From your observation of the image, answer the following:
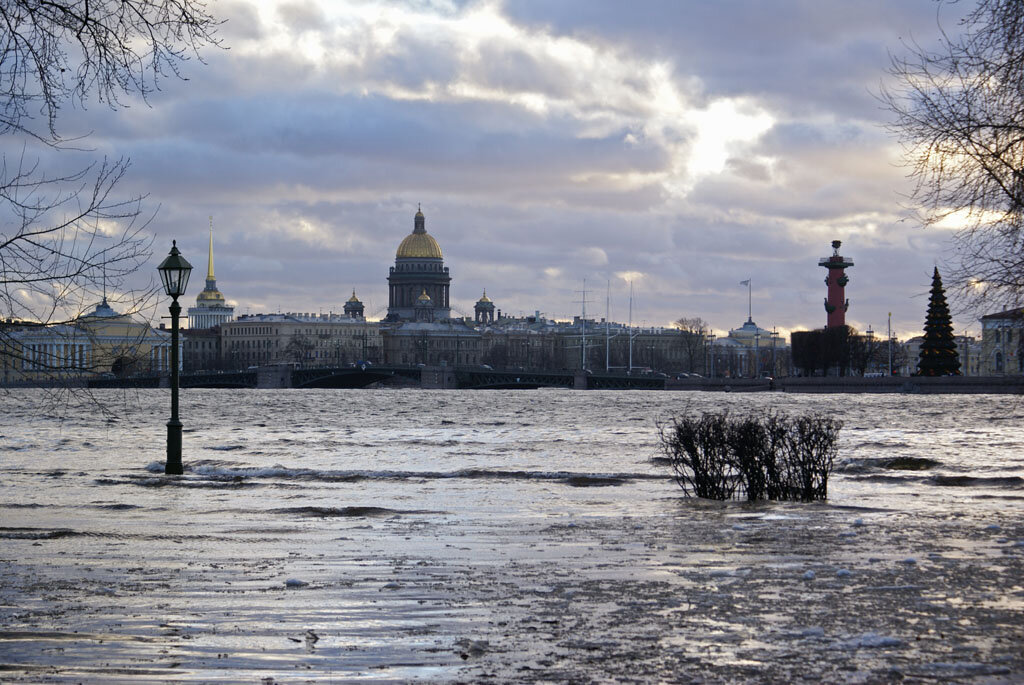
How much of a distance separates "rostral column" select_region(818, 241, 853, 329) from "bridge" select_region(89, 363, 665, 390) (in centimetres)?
3045

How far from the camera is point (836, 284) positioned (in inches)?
5851

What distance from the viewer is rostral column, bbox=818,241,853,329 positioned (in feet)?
484

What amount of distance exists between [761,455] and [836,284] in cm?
13727

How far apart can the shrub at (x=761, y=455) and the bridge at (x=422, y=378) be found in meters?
101

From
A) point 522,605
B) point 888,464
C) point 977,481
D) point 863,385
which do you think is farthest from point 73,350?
point 863,385

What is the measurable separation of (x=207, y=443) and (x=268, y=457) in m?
6.29

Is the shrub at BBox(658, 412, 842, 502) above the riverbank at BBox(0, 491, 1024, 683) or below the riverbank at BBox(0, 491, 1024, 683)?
above

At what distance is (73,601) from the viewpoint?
8180mm

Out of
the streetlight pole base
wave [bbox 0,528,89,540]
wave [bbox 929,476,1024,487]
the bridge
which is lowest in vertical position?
wave [bbox 929,476,1024,487]

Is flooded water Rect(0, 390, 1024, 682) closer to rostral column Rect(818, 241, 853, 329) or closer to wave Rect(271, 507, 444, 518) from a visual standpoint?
wave Rect(271, 507, 444, 518)

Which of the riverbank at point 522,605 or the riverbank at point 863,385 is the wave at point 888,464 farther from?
the riverbank at point 863,385

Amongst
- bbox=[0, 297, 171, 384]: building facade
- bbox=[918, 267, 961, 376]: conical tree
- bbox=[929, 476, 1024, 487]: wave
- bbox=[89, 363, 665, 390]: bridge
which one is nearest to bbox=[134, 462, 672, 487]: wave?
bbox=[929, 476, 1024, 487]: wave

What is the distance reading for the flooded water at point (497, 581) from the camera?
654 cm

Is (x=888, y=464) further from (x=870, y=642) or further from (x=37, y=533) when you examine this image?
(x=870, y=642)
